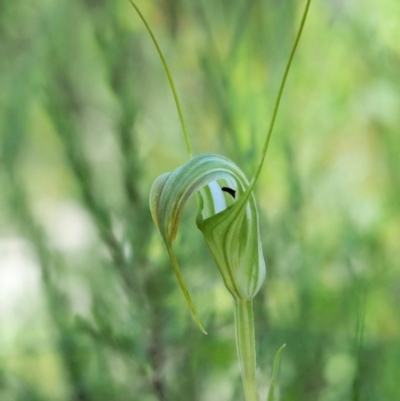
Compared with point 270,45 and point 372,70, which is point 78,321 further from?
point 372,70

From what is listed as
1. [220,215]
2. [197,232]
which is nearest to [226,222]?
[220,215]

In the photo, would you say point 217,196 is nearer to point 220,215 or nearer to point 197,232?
point 220,215

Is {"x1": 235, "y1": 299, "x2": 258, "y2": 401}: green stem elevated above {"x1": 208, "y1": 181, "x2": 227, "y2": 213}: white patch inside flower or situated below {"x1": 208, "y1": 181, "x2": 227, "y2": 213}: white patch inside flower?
below

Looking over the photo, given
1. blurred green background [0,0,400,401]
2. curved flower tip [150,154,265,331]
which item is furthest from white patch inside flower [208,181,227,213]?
blurred green background [0,0,400,401]

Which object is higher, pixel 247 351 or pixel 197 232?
pixel 197 232

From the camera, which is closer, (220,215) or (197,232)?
(220,215)

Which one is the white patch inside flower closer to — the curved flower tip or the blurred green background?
the curved flower tip

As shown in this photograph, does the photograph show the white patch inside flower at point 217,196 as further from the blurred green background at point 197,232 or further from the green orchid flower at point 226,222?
the blurred green background at point 197,232
